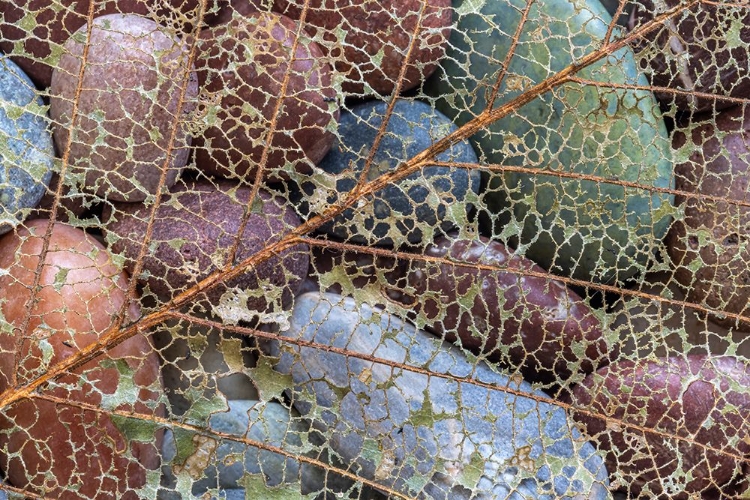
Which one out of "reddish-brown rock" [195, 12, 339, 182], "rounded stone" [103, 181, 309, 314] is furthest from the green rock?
"rounded stone" [103, 181, 309, 314]

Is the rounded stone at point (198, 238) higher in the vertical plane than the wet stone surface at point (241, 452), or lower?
higher

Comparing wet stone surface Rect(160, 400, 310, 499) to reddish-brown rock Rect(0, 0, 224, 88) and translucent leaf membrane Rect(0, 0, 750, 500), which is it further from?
reddish-brown rock Rect(0, 0, 224, 88)

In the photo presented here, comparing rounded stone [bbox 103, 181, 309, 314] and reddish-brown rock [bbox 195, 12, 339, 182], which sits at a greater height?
reddish-brown rock [bbox 195, 12, 339, 182]

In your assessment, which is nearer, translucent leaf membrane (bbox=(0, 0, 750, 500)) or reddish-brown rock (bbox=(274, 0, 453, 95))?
translucent leaf membrane (bbox=(0, 0, 750, 500))

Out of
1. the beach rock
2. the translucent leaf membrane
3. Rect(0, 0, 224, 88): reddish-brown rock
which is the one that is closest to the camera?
the translucent leaf membrane

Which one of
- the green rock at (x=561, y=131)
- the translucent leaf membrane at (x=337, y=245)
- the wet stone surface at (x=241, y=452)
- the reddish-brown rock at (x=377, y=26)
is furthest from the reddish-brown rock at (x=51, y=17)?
the wet stone surface at (x=241, y=452)

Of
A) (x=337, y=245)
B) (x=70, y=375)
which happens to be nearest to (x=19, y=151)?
(x=70, y=375)

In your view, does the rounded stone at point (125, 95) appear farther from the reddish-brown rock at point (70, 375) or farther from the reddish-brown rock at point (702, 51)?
the reddish-brown rock at point (702, 51)
